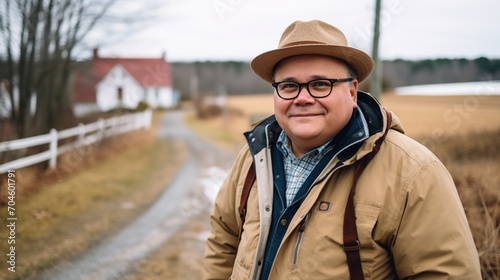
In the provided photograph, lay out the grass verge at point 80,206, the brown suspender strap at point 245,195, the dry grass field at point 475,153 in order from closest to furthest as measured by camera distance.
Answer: the brown suspender strap at point 245,195 → the dry grass field at point 475,153 → the grass verge at point 80,206

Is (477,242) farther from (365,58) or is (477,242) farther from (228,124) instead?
(228,124)

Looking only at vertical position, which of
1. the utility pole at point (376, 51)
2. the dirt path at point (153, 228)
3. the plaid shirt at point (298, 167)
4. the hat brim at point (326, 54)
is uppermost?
the utility pole at point (376, 51)

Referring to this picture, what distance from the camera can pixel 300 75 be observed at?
1.86m

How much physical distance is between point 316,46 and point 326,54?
95 mm

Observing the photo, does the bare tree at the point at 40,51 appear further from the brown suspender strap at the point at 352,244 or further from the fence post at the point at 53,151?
the brown suspender strap at the point at 352,244

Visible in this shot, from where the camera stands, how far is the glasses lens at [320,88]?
1830 mm

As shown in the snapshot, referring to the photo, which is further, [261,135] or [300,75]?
[261,135]

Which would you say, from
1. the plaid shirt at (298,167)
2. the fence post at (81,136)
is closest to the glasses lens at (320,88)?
the plaid shirt at (298,167)

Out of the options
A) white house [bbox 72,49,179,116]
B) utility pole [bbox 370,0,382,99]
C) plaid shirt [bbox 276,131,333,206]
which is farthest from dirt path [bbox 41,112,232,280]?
white house [bbox 72,49,179,116]

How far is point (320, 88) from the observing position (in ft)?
Answer: 6.05

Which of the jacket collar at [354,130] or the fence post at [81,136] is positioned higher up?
the jacket collar at [354,130]

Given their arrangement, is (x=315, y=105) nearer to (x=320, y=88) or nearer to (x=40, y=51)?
(x=320, y=88)

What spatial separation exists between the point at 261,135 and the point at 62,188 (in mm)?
6849

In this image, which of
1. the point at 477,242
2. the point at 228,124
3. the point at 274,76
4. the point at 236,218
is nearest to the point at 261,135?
the point at 274,76
